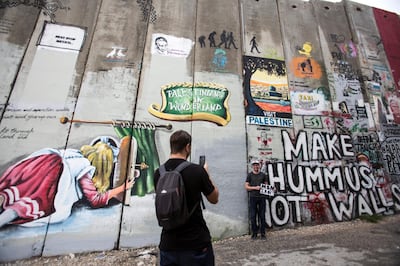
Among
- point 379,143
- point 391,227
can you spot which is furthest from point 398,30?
point 391,227

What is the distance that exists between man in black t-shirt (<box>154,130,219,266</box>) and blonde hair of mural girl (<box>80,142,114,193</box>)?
3630mm

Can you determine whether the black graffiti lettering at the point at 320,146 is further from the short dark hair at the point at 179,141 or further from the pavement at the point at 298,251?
the short dark hair at the point at 179,141

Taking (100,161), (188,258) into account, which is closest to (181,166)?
(188,258)

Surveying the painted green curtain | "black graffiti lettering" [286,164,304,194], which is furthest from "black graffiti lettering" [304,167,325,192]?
the painted green curtain

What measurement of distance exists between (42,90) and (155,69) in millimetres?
2659

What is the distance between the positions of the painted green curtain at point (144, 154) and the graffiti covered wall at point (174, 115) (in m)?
0.02

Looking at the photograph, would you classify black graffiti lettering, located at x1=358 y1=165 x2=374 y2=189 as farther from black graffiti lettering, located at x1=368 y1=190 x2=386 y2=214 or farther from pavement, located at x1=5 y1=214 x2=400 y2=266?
pavement, located at x1=5 y1=214 x2=400 y2=266

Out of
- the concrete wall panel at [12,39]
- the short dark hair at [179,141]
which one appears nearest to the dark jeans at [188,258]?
the short dark hair at [179,141]

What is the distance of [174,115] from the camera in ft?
18.3

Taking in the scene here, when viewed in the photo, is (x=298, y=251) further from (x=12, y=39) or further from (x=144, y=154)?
(x=12, y=39)

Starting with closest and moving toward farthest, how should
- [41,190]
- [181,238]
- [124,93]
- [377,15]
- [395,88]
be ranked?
[181,238] < [41,190] < [124,93] < [395,88] < [377,15]

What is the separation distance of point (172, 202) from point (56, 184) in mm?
4254

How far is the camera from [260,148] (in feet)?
19.0

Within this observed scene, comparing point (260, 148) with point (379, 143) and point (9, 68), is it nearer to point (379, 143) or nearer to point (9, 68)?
point (379, 143)
